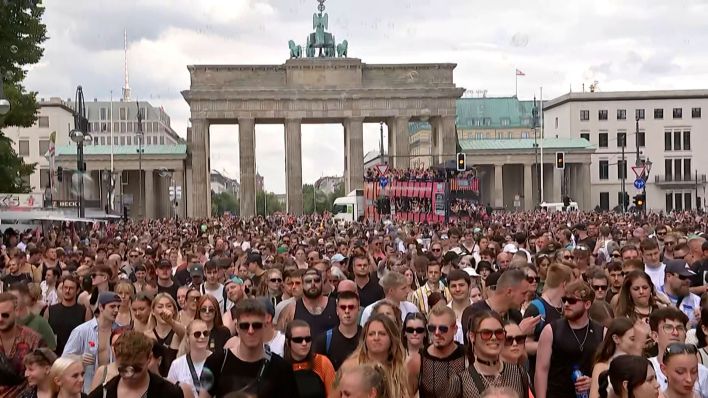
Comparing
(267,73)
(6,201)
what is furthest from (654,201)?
(6,201)

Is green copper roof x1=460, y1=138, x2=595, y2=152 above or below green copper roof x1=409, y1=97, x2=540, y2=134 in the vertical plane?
below

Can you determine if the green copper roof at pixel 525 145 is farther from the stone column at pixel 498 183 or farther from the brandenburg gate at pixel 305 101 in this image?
the brandenburg gate at pixel 305 101

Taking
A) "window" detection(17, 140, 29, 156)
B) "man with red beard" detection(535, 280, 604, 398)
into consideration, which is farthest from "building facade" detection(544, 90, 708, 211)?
"man with red beard" detection(535, 280, 604, 398)

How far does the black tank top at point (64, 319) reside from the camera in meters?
12.5

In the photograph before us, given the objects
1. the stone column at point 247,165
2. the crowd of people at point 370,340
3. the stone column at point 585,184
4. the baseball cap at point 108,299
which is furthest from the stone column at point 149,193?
the baseball cap at point 108,299

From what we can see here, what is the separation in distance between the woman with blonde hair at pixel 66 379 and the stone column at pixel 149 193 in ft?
344

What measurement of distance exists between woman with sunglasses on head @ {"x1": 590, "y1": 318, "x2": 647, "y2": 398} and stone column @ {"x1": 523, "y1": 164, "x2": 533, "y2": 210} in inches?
4018

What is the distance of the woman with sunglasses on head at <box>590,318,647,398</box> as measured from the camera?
8594 mm

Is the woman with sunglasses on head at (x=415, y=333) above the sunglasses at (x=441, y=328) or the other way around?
the other way around

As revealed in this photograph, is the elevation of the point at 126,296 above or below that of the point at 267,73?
below

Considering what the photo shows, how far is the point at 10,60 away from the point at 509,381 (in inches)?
1442

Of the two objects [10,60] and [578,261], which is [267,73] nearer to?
[10,60]

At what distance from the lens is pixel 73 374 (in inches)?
310

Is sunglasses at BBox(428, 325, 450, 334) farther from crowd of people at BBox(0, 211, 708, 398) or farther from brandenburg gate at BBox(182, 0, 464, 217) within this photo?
brandenburg gate at BBox(182, 0, 464, 217)
